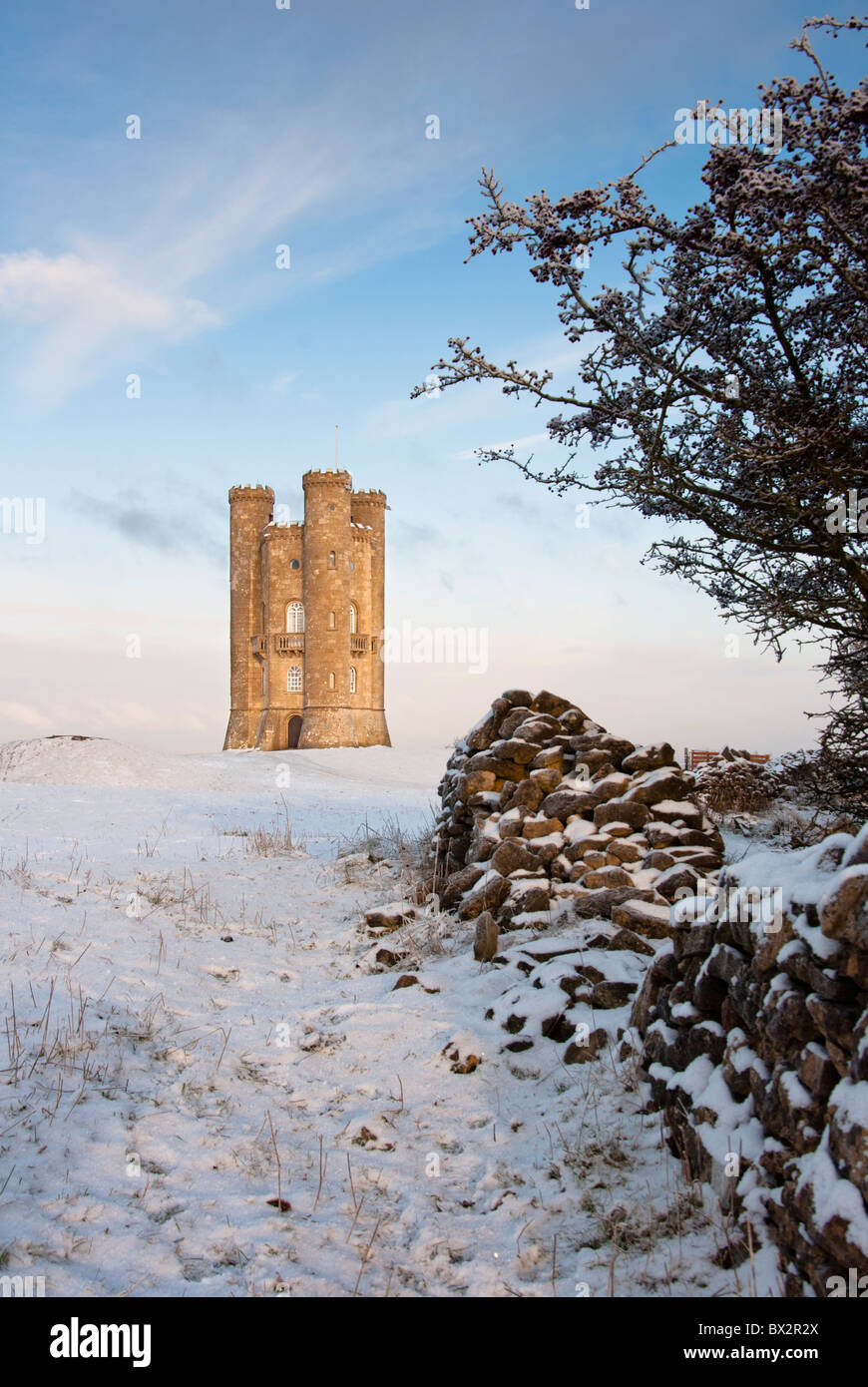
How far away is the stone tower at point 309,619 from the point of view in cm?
3806

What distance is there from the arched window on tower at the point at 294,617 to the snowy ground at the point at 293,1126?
32.0 meters

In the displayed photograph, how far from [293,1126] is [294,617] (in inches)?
1434

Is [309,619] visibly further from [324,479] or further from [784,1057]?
[784,1057]

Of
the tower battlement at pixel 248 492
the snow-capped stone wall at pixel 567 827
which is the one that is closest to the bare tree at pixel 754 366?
the snow-capped stone wall at pixel 567 827

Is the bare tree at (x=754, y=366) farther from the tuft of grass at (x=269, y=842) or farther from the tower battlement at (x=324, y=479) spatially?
the tower battlement at (x=324, y=479)

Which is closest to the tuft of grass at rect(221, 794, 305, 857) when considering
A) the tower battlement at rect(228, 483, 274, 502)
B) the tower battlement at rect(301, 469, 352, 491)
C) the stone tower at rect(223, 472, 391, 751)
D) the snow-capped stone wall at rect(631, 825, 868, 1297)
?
the snow-capped stone wall at rect(631, 825, 868, 1297)

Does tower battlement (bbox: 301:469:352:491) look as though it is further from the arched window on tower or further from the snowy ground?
the snowy ground

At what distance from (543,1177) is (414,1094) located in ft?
3.39

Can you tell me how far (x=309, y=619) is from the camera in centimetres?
3834

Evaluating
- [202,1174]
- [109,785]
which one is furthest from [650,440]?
[109,785]

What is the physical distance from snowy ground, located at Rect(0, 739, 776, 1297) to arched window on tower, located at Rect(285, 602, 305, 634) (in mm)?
31993

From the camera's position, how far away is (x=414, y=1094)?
4.74 metres

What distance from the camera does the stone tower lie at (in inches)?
1499
